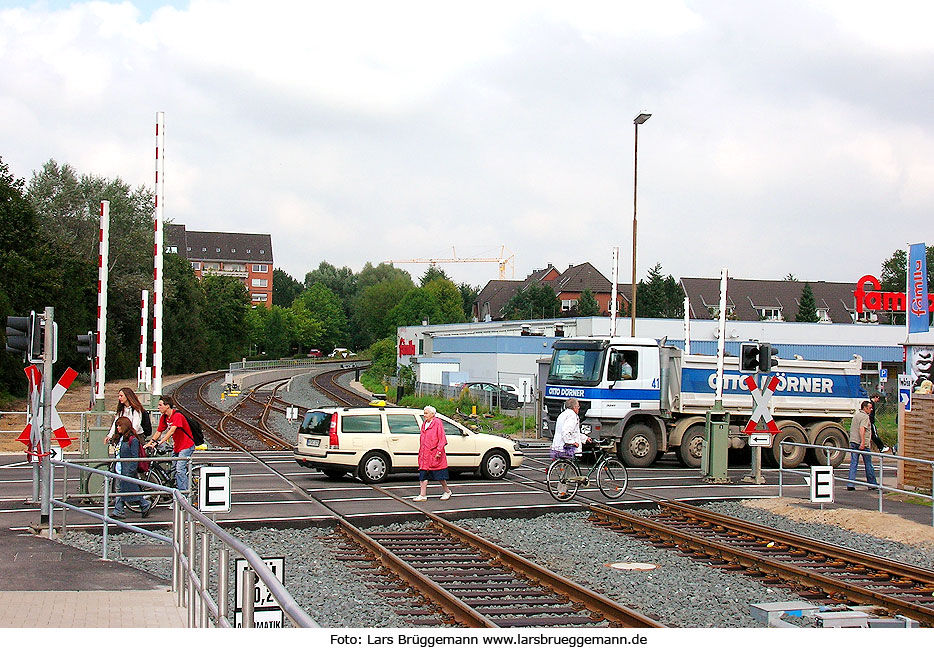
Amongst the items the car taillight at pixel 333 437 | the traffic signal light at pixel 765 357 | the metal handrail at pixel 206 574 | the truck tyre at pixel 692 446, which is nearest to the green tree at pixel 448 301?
the truck tyre at pixel 692 446

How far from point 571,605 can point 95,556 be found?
5.68 metres

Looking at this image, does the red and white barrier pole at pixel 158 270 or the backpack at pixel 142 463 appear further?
the red and white barrier pole at pixel 158 270

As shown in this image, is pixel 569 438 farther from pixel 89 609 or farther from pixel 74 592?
pixel 89 609

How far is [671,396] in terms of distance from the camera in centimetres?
2438

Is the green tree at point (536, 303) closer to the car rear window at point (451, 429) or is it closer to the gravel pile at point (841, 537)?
the car rear window at point (451, 429)

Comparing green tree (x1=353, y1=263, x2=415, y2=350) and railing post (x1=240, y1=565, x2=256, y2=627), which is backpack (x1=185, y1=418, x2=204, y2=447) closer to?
railing post (x1=240, y1=565, x2=256, y2=627)

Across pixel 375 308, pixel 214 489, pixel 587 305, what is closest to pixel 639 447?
pixel 214 489

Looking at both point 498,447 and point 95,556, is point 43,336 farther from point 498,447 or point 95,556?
point 498,447

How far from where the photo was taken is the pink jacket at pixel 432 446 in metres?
17.4

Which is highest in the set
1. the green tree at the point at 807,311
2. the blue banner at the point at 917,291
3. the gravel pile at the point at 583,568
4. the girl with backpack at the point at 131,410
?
the green tree at the point at 807,311

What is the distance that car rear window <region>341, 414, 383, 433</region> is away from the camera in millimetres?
20047

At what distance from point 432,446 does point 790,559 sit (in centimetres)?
641

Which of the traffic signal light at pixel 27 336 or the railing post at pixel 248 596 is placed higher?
the traffic signal light at pixel 27 336

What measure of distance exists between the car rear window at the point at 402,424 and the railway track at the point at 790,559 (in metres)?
4.75
